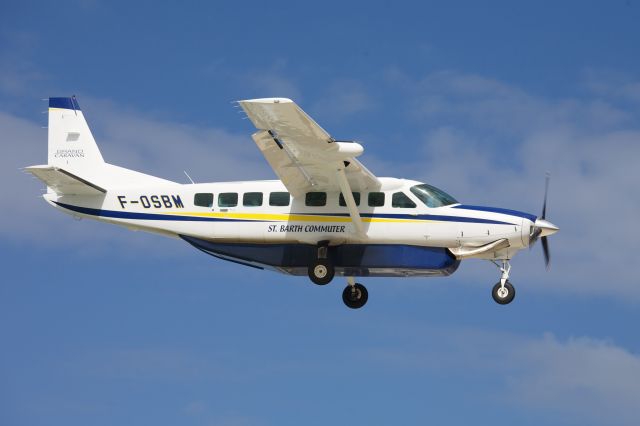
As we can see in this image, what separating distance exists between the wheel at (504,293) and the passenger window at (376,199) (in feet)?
12.6

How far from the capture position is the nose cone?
3139cm

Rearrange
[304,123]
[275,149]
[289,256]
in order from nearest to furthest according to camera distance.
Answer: [304,123]
[275,149]
[289,256]

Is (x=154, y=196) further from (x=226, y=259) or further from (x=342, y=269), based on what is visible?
(x=342, y=269)

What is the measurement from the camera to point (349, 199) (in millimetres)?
31047

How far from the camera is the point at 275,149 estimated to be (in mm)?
30094

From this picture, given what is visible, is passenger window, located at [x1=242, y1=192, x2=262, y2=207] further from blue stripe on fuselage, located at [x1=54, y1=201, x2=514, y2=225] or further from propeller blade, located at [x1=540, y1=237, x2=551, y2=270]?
propeller blade, located at [x1=540, y1=237, x2=551, y2=270]

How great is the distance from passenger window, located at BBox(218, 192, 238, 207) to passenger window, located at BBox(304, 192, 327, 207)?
205 cm

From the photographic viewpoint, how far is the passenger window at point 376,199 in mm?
31766

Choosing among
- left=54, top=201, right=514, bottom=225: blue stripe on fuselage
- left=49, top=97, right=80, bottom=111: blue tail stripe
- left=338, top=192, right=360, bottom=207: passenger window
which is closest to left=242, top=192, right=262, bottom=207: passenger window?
left=54, top=201, right=514, bottom=225: blue stripe on fuselage

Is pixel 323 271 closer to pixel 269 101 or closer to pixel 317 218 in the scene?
pixel 317 218

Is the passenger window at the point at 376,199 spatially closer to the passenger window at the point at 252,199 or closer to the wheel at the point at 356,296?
the passenger window at the point at 252,199

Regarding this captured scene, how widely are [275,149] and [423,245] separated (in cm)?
487

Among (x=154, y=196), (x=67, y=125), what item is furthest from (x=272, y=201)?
(x=67, y=125)

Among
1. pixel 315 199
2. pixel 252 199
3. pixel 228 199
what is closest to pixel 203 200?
pixel 228 199
